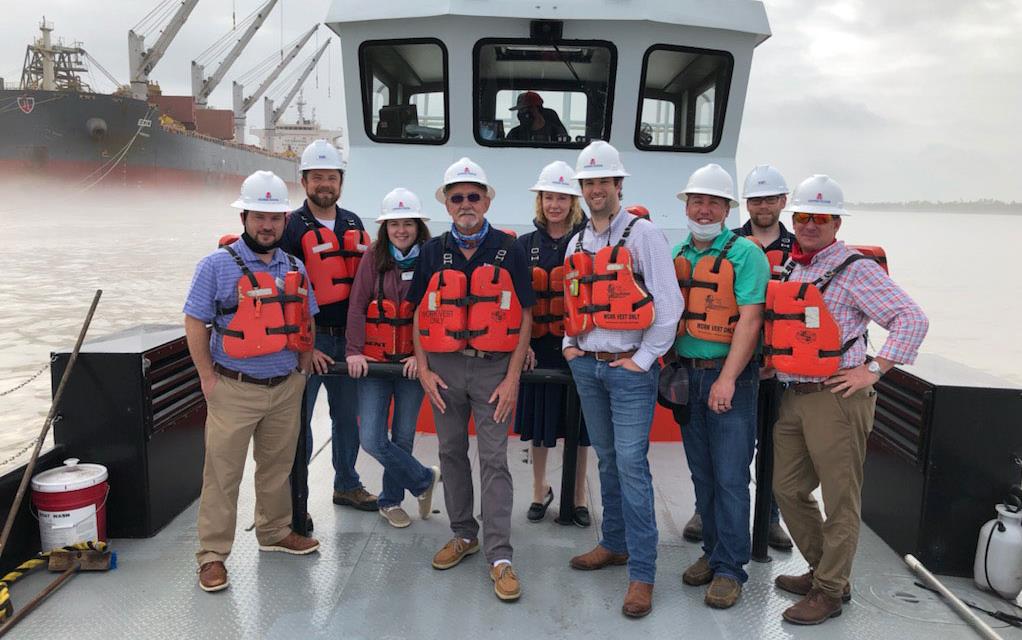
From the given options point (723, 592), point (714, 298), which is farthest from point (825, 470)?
point (714, 298)

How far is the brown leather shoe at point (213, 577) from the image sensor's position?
3.05 metres

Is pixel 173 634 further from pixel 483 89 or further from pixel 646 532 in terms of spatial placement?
pixel 483 89

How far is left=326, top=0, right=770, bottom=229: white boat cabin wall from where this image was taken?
537 cm

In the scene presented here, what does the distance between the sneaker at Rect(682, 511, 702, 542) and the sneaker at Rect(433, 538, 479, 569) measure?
1.13 m

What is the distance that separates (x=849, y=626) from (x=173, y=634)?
106 inches

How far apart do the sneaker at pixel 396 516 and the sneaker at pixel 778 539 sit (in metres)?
1.82

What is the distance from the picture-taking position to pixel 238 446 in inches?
121

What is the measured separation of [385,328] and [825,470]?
77.8 inches

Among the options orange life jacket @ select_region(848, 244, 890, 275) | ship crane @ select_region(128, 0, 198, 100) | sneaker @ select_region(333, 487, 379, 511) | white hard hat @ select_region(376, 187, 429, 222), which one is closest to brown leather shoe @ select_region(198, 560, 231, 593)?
sneaker @ select_region(333, 487, 379, 511)

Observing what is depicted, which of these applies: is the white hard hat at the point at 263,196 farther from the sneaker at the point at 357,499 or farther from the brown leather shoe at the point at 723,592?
the brown leather shoe at the point at 723,592

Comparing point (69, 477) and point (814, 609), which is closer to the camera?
point (814, 609)

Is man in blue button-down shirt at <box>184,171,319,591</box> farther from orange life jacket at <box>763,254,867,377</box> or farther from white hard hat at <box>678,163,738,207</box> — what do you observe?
orange life jacket at <box>763,254,867,377</box>

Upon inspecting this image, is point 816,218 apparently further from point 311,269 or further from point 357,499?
point 357,499

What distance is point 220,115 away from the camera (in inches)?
2046
